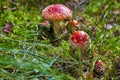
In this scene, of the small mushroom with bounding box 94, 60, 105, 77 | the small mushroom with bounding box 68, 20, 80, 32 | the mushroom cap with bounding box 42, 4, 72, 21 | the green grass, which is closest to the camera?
the green grass

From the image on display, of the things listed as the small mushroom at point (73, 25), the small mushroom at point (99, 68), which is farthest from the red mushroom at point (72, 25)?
the small mushroom at point (99, 68)

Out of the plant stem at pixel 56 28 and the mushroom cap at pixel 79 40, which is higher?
the plant stem at pixel 56 28

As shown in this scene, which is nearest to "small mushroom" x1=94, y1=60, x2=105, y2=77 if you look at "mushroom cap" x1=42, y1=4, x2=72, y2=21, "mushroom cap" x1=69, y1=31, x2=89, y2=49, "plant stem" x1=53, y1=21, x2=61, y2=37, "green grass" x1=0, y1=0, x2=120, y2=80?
"green grass" x1=0, y1=0, x2=120, y2=80

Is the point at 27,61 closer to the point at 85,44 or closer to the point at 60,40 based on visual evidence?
the point at 85,44

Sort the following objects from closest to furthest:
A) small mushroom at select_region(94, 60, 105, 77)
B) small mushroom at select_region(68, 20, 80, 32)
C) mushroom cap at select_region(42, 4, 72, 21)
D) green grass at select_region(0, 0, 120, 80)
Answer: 1. green grass at select_region(0, 0, 120, 80)
2. small mushroom at select_region(94, 60, 105, 77)
3. mushroom cap at select_region(42, 4, 72, 21)
4. small mushroom at select_region(68, 20, 80, 32)

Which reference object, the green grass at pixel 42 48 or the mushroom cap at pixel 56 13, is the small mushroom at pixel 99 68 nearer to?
the green grass at pixel 42 48

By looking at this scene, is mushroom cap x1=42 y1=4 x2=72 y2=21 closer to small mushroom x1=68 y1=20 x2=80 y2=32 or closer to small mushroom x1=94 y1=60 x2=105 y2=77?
small mushroom x1=68 y1=20 x2=80 y2=32

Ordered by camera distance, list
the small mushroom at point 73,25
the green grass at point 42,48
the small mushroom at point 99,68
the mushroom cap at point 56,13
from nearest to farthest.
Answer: the green grass at point 42,48 → the small mushroom at point 99,68 → the mushroom cap at point 56,13 → the small mushroom at point 73,25

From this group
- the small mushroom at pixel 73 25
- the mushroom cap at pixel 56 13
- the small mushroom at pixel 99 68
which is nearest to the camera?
the small mushroom at pixel 99 68

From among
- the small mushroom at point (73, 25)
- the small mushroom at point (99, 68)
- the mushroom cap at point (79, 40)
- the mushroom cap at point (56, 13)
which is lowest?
the small mushroom at point (99, 68)
